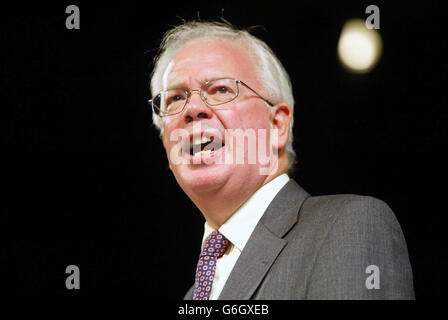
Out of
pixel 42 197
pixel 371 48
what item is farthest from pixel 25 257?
pixel 371 48

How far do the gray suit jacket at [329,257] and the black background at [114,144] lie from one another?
2.33 ft

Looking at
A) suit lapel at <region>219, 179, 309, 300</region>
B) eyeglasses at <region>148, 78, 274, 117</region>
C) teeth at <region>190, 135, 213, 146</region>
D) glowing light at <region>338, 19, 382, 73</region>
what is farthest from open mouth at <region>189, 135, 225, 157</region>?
glowing light at <region>338, 19, 382, 73</region>

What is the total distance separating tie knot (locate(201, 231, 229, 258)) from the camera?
161 centimetres

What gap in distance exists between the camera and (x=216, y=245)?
1620mm

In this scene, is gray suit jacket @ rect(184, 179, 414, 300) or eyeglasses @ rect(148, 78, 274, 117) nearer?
gray suit jacket @ rect(184, 179, 414, 300)

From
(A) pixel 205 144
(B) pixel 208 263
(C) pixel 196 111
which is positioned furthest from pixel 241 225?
(C) pixel 196 111

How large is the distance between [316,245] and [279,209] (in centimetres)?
29

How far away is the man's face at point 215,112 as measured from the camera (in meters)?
1.64

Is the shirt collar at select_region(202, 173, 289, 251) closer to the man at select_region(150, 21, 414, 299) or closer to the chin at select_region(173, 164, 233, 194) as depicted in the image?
the man at select_region(150, 21, 414, 299)

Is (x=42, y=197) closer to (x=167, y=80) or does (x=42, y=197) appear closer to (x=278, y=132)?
(x=167, y=80)

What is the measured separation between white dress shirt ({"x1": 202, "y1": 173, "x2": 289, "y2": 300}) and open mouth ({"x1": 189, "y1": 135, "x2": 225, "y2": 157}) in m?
0.20

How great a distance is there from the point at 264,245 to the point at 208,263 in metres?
0.25

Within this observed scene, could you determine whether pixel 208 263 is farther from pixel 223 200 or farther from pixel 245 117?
pixel 245 117

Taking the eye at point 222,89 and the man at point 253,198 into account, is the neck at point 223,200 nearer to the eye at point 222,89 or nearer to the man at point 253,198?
the man at point 253,198
